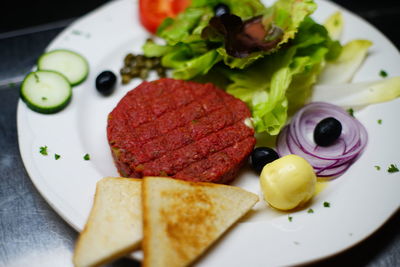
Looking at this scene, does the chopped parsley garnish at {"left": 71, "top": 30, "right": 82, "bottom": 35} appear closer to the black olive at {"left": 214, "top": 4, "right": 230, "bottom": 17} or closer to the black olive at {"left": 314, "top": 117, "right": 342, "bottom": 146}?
the black olive at {"left": 214, "top": 4, "right": 230, "bottom": 17}

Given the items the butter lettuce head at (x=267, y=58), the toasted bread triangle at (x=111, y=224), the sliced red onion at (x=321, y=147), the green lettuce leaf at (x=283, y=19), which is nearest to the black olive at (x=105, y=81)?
the butter lettuce head at (x=267, y=58)

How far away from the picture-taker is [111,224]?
9.59 feet

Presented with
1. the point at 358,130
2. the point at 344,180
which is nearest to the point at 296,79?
the point at 358,130

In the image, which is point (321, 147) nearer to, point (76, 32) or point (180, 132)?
point (180, 132)

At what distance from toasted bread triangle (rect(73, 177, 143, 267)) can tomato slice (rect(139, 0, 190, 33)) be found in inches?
80.0

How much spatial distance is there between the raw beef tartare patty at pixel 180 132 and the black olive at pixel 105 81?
377mm

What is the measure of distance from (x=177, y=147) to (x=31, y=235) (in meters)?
1.38

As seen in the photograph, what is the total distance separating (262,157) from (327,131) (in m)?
0.60

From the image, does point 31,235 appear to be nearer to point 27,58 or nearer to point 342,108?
point 27,58

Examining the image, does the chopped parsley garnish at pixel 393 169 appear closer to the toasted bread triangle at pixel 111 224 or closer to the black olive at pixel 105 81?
the toasted bread triangle at pixel 111 224

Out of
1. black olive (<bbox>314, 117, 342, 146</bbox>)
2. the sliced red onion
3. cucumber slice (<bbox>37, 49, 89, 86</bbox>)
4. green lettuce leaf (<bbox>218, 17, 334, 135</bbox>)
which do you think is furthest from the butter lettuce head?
cucumber slice (<bbox>37, 49, 89, 86</bbox>)

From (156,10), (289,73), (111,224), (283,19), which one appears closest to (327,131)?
(289,73)

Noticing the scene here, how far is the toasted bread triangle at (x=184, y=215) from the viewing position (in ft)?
9.13

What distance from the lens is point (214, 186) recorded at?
3186 millimetres
